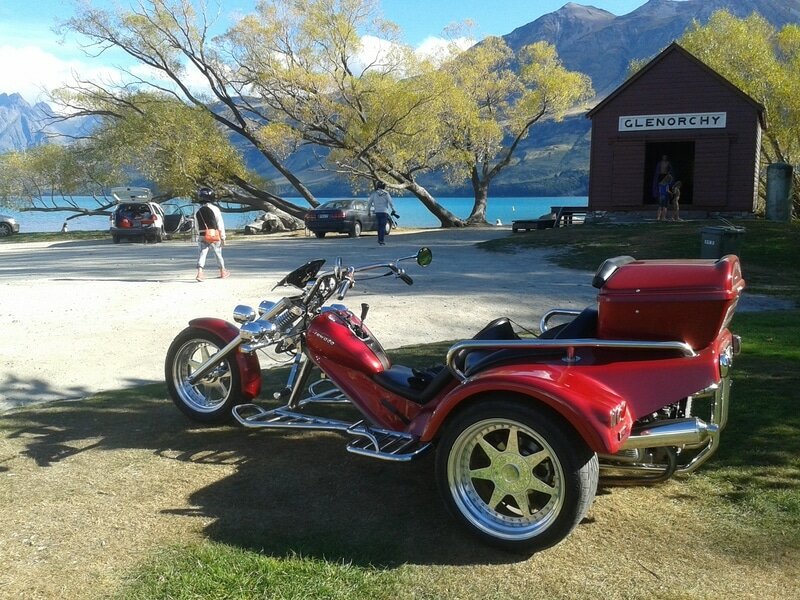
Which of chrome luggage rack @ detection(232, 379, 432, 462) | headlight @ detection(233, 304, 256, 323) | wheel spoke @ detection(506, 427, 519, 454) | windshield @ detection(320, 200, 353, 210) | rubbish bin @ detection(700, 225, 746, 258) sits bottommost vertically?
chrome luggage rack @ detection(232, 379, 432, 462)

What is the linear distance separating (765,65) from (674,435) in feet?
125

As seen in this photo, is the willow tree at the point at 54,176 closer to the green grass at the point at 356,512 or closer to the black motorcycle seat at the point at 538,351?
the green grass at the point at 356,512

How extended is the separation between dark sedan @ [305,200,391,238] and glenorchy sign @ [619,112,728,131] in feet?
32.3

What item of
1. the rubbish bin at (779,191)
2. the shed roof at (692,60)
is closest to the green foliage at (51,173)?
the shed roof at (692,60)

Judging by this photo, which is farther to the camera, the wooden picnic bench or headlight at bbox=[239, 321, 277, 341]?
the wooden picnic bench

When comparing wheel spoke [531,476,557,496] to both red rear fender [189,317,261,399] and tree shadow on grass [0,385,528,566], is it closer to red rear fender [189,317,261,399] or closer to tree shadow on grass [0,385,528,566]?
tree shadow on grass [0,385,528,566]

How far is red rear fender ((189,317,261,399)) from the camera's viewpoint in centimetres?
542

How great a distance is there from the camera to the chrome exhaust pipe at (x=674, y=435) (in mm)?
3484

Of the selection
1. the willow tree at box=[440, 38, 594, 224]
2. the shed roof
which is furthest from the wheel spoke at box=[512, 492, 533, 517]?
the willow tree at box=[440, 38, 594, 224]

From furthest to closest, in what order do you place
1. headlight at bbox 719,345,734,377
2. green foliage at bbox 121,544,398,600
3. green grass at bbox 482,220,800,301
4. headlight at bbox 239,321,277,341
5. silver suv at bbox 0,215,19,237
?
silver suv at bbox 0,215,19,237 < green grass at bbox 482,220,800,301 < headlight at bbox 239,321,277,341 < headlight at bbox 719,345,734,377 < green foliage at bbox 121,544,398,600

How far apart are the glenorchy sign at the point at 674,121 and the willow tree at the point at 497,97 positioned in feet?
44.5

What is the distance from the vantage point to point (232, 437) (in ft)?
17.7

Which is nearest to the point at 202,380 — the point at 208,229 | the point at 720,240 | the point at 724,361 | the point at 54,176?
the point at 724,361

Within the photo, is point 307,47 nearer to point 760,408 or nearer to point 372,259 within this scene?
point 372,259
